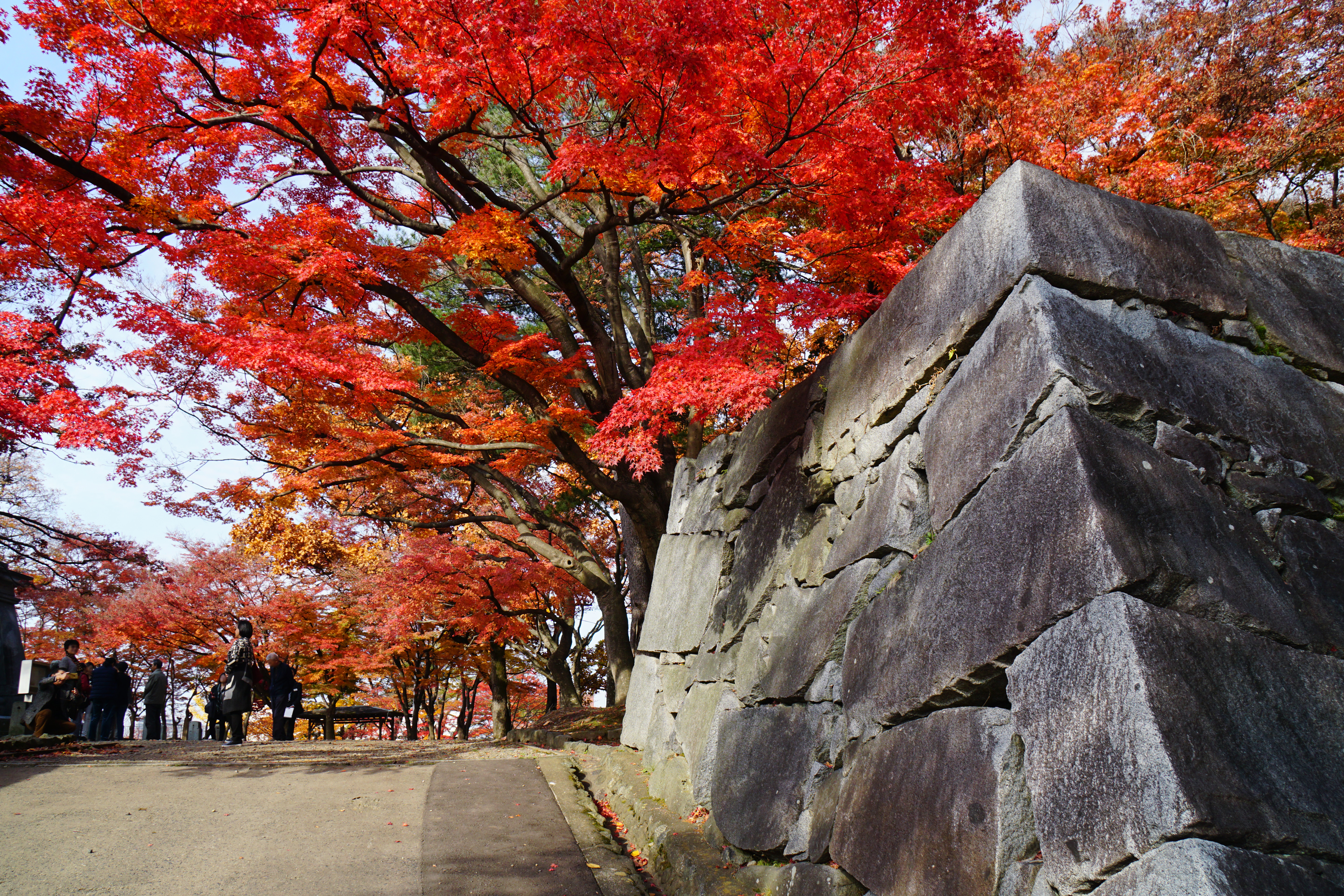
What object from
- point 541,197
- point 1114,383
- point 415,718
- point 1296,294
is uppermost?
point 541,197

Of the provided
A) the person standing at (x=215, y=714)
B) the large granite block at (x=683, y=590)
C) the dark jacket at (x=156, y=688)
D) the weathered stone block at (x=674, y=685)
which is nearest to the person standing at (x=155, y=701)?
the dark jacket at (x=156, y=688)

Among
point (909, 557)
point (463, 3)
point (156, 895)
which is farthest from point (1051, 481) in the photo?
point (463, 3)

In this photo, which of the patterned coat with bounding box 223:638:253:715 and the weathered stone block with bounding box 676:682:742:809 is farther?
the patterned coat with bounding box 223:638:253:715

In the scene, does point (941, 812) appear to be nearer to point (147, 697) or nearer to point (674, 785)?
point (674, 785)

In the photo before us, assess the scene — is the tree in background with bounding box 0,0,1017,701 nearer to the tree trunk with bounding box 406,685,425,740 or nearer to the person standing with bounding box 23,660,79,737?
the person standing with bounding box 23,660,79,737

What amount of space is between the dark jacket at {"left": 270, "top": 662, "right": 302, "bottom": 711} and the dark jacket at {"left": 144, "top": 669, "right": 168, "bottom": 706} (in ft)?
5.32

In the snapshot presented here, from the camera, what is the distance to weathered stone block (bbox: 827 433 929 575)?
3.33 metres

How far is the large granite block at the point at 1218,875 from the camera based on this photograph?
1.65 m

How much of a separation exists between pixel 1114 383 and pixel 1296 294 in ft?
4.78

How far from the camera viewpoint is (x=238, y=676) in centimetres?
1001

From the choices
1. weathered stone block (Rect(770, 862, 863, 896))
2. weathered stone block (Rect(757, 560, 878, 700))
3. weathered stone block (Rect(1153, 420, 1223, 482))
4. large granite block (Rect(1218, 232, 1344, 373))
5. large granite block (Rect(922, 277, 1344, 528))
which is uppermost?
Answer: large granite block (Rect(1218, 232, 1344, 373))

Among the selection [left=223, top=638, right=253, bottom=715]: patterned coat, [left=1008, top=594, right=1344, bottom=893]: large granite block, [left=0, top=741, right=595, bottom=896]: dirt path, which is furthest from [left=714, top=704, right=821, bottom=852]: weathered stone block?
[left=223, top=638, right=253, bottom=715]: patterned coat

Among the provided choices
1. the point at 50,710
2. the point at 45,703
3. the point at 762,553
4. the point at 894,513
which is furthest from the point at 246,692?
the point at 894,513

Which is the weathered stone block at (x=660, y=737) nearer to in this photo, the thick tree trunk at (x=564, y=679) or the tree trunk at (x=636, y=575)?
the tree trunk at (x=636, y=575)
